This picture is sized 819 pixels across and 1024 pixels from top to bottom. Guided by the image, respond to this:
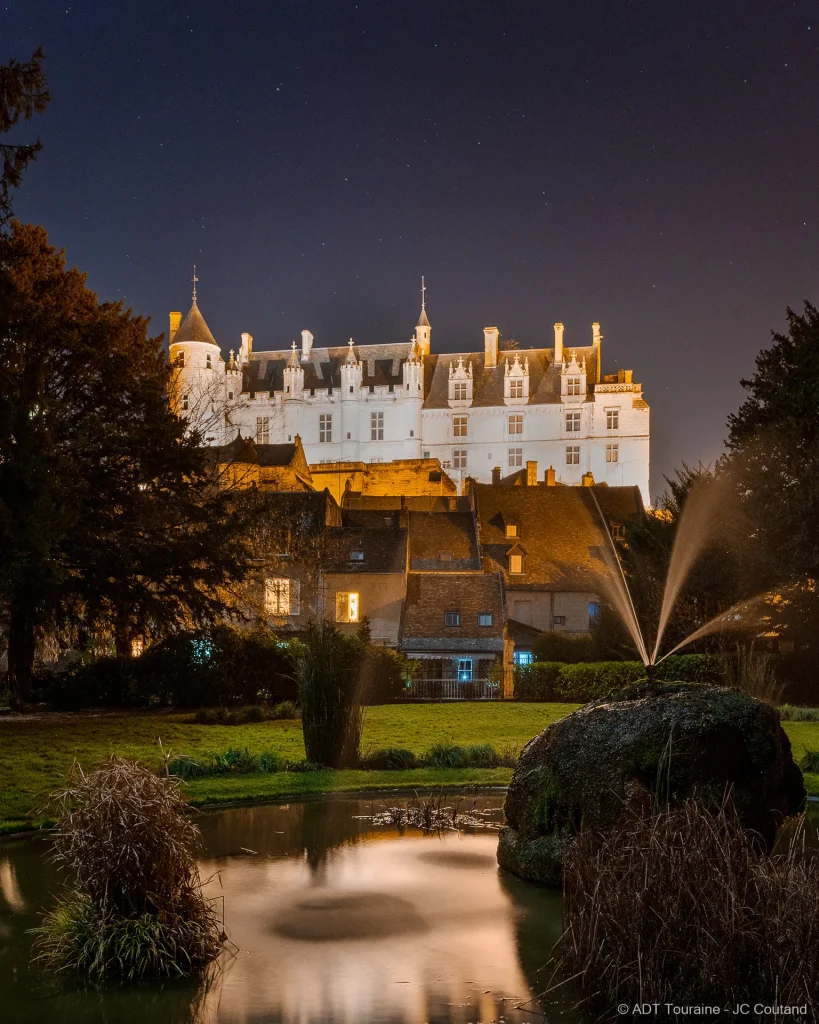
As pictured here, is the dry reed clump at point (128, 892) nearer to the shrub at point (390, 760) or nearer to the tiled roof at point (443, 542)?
the shrub at point (390, 760)

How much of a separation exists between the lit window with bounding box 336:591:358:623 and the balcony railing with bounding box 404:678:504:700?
10000 mm

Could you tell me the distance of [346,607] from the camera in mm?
45438

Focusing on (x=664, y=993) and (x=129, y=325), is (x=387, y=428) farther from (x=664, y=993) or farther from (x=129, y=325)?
(x=664, y=993)

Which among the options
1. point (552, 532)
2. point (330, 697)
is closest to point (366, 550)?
point (552, 532)

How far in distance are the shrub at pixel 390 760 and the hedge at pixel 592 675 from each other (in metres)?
16.5

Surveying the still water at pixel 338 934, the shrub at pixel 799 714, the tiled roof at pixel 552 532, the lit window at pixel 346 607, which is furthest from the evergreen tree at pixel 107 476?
the tiled roof at pixel 552 532

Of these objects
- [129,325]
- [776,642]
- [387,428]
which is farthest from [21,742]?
[387,428]

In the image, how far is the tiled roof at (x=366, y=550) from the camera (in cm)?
4484

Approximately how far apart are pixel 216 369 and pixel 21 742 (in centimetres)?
9129

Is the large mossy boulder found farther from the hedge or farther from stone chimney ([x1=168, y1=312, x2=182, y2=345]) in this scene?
stone chimney ([x1=168, y1=312, x2=182, y2=345])

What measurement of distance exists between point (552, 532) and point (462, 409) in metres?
53.8

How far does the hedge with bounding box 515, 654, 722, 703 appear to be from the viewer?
3288 cm

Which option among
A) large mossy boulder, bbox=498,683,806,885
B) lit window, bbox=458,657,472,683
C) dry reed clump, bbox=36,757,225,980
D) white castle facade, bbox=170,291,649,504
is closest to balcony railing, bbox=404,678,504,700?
lit window, bbox=458,657,472,683

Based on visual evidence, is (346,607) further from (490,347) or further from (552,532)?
(490,347)
